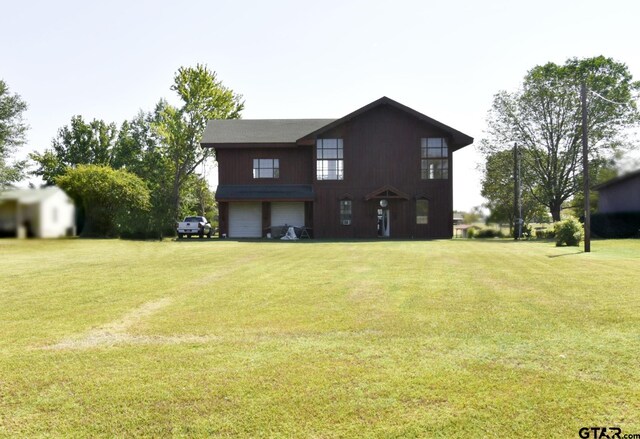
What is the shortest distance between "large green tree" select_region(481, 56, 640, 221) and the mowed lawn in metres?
40.4

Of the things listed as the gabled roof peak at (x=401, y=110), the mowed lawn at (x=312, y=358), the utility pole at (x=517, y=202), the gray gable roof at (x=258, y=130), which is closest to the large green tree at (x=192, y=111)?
the gray gable roof at (x=258, y=130)

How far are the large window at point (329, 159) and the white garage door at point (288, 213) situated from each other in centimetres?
335

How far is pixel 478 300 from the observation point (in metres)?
10.2

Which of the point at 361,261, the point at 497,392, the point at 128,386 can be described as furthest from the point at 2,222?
the point at 361,261

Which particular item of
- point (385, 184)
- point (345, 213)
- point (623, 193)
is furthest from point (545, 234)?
point (623, 193)

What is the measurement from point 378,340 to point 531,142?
4816cm

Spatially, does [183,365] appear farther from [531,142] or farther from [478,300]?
[531,142]

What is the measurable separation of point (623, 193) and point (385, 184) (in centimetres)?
3723

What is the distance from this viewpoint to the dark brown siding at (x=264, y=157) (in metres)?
43.0

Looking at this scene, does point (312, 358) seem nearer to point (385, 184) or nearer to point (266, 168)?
point (385, 184)

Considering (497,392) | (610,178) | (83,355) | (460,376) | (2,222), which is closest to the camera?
(2,222)

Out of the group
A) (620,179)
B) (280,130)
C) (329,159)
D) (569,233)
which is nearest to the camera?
(620,179)

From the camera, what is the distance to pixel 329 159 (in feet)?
137

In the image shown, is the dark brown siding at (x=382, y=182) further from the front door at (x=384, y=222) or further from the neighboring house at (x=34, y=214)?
the neighboring house at (x=34, y=214)
